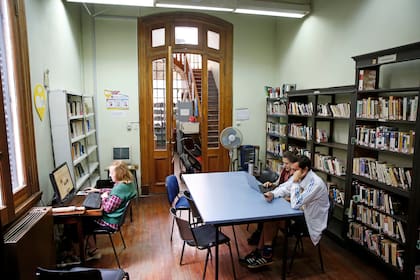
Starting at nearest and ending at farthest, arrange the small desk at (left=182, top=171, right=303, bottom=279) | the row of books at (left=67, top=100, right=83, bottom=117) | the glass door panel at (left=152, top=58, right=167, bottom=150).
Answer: the small desk at (left=182, top=171, right=303, bottom=279) → the row of books at (left=67, top=100, right=83, bottom=117) → the glass door panel at (left=152, top=58, right=167, bottom=150)

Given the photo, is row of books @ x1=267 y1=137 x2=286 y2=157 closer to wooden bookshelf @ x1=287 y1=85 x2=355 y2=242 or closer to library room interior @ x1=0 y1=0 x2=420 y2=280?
library room interior @ x1=0 y1=0 x2=420 y2=280

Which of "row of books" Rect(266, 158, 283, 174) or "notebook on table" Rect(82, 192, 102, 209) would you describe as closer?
"notebook on table" Rect(82, 192, 102, 209)

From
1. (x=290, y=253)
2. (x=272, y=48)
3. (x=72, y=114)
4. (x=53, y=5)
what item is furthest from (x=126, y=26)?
(x=290, y=253)

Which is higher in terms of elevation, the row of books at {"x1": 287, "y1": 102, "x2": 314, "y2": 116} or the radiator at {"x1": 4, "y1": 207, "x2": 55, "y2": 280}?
the row of books at {"x1": 287, "y1": 102, "x2": 314, "y2": 116}

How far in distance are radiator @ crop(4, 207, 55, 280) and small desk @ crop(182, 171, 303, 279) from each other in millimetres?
1346

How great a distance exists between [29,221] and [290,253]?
281 cm

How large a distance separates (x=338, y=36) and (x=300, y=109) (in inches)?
46.9

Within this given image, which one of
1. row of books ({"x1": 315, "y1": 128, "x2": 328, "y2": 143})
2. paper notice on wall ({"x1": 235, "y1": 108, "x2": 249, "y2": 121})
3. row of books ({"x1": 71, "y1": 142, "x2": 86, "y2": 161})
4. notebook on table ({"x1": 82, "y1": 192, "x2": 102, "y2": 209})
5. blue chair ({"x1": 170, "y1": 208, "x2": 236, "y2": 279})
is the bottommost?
blue chair ({"x1": 170, "y1": 208, "x2": 236, "y2": 279})

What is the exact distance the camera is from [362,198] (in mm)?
3328

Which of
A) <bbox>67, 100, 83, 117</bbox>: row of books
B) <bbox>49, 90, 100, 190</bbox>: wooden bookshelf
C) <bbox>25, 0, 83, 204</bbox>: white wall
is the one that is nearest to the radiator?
<bbox>25, 0, 83, 204</bbox>: white wall

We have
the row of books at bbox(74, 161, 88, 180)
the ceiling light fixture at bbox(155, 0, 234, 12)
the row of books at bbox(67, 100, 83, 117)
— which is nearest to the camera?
the row of books at bbox(67, 100, 83, 117)

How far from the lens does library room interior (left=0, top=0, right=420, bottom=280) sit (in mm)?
2613

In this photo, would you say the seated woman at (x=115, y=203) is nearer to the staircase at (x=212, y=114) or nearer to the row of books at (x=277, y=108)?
the staircase at (x=212, y=114)

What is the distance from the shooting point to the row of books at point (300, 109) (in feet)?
14.3
